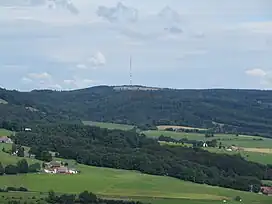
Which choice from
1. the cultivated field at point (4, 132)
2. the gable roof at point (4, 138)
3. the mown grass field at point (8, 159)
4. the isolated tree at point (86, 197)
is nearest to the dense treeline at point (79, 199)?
the isolated tree at point (86, 197)

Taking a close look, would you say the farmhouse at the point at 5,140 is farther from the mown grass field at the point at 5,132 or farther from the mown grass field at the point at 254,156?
the mown grass field at the point at 254,156

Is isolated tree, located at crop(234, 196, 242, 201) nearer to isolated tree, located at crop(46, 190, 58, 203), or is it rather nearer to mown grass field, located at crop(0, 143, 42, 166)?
isolated tree, located at crop(46, 190, 58, 203)

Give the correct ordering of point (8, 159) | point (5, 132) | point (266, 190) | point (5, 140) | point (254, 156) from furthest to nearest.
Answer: point (5, 132) → point (254, 156) → point (5, 140) → point (8, 159) → point (266, 190)

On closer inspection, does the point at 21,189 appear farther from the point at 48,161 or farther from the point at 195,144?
the point at 195,144

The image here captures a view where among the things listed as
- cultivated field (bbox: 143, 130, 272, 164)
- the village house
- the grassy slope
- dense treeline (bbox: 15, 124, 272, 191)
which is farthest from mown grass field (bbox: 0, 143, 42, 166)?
cultivated field (bbox: 143, 130, 272, 164)

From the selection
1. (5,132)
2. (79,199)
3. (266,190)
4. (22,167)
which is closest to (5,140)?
(5,132)

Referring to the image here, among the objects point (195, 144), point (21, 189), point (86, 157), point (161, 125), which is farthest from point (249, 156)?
point (161, 125)

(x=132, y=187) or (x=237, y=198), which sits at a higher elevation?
(x=132, y=187)

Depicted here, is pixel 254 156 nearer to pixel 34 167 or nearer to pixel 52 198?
pixel 34 167
